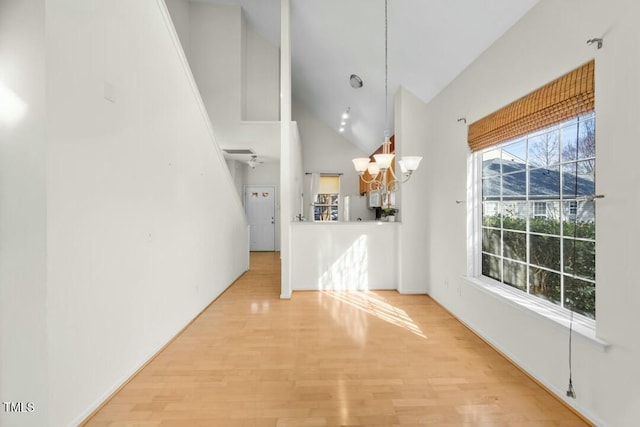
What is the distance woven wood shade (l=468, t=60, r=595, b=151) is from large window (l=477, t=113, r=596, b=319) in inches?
4.4

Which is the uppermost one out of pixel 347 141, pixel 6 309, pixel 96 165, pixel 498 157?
pixel 347 141

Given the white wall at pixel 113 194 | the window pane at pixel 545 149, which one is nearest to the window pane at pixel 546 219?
the window pane at pixel 545 149

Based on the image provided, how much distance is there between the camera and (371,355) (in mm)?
2633

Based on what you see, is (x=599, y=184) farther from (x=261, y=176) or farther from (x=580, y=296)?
(x=261, y=176)

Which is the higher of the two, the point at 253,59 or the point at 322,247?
the point at 253,59

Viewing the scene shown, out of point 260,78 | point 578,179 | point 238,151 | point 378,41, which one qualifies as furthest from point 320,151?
point 578,179

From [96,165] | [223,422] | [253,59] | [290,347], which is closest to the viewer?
[223,422]

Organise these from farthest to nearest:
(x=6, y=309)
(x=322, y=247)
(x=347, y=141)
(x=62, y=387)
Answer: (x=347, y=141), (x=322, y=247), (x=62, y=387), (x=6, y=309)

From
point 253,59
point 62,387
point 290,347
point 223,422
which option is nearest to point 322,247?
point 290,347

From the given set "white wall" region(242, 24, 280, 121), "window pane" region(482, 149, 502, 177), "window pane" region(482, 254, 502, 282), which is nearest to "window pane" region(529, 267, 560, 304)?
"window pane" region(482, 254, 502, 282)

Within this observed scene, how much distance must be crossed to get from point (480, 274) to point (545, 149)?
4.93 ft

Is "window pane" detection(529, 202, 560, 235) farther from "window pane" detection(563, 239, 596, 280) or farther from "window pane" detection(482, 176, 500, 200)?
"window pane" detection(482, 176, 500, 200)

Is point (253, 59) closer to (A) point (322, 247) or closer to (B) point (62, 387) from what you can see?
(A) point (322, 247)

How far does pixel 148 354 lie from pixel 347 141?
741cm
